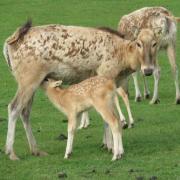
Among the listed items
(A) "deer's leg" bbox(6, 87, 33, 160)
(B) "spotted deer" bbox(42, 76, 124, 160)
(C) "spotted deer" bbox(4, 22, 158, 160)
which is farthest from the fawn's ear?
(A) "deer's leg" bbox(6, 87, 33, 160)

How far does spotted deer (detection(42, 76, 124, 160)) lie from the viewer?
1087 centimetres

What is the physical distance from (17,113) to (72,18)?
20751 millimetres

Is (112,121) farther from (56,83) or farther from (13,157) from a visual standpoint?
(13,157)

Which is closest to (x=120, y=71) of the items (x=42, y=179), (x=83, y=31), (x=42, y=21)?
(x=83, y=31)

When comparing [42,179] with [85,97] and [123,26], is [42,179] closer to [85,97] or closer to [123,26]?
[85,97]

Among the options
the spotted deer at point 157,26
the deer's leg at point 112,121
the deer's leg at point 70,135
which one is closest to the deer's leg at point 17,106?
the deer's leg at point 70,135

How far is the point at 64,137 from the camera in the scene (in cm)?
1269

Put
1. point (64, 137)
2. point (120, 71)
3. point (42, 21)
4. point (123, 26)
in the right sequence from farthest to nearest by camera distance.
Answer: point (42, 21) < point (123, 26) < point (64, 137) < point (120, 71)

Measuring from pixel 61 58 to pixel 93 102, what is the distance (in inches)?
39.4

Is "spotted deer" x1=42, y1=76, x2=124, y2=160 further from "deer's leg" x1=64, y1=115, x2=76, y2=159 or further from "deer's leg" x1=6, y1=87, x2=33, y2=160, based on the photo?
"deer's leg" x1=6, y1=87, x2=33, y2=160

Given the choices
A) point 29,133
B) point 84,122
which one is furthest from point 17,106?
point 84,122

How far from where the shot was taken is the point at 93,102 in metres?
10.9

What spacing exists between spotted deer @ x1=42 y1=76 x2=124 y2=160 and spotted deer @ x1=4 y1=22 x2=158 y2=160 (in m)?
0.37

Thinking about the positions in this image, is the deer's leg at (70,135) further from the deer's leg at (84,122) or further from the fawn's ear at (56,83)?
the deer's leg at (84,122)
